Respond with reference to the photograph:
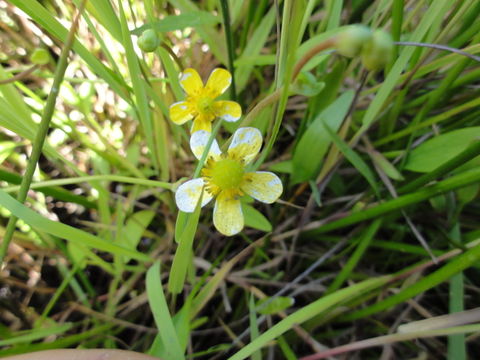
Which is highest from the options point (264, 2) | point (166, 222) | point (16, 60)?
point (16, 60)

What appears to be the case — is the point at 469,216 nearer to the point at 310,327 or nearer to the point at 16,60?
the point at 310,327

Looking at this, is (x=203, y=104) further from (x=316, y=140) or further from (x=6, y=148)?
(x=6, y=148)

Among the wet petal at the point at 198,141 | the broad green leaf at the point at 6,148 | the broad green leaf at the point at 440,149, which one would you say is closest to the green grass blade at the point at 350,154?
the broad green leaf at the point at 440,149

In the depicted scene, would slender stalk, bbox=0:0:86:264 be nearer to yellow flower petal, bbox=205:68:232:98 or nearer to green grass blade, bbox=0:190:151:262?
Answer: green grass blade, bbox=0:190:151:262

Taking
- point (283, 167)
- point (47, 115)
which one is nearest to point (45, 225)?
point (47, 115)

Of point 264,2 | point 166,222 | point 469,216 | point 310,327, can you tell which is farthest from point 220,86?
point 469,216

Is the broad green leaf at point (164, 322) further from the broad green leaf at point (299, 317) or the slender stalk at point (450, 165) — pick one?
the slender stalk at point (450, 165)

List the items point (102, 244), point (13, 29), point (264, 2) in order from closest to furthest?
point (102, 244) → point (264, 2) → point (13, 29)

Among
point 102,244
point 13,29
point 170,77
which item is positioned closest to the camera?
point 102,244
